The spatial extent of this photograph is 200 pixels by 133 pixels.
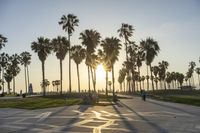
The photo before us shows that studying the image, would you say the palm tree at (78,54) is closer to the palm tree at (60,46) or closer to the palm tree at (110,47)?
the palm tree at (60,46)

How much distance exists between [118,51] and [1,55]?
52.5 meters

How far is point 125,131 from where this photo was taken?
70.9 ft

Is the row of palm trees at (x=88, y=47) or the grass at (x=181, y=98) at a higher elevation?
the row of palm trees at (x=88, y=47)

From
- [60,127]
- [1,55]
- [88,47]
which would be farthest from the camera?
[1,55]

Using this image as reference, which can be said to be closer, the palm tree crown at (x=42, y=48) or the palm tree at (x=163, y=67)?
the palm tree crown at (x=42, y=48)

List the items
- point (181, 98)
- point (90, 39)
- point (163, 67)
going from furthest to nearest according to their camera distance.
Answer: point (163, 67) → point (90, 39) → point (181, 98)

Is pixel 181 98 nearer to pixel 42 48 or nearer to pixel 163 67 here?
pixel 42 48

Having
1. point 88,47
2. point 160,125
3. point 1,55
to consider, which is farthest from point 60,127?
point 1,55

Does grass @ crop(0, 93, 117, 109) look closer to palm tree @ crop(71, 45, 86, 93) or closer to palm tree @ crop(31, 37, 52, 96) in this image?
palm tree @ crop(31, 37, 52, 96)

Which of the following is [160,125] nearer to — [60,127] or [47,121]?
[60,127]

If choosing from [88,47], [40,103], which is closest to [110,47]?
[88,47]

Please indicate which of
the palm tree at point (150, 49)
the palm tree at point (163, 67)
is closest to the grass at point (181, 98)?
the palm tree at point (150, 49)

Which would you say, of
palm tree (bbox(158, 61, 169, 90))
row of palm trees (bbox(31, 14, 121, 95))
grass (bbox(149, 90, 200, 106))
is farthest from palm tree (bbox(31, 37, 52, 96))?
palm tree (bbox(158, 61, 169, 90))

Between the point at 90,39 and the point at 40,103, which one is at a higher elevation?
the point at 90,39
